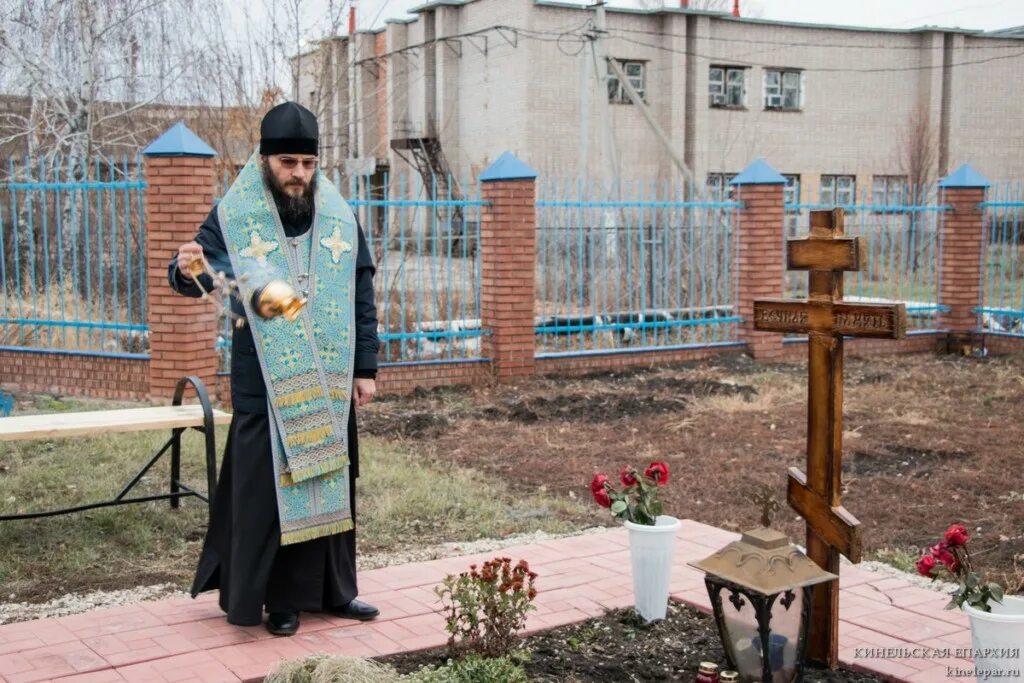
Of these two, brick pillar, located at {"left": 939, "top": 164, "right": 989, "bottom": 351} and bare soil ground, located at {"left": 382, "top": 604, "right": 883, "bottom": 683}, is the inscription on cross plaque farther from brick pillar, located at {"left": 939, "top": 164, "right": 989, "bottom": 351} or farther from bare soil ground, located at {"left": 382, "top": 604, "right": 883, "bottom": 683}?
brick pillar, located at {"left": 939, "top": 164, "right": 989, "bottom": 351}

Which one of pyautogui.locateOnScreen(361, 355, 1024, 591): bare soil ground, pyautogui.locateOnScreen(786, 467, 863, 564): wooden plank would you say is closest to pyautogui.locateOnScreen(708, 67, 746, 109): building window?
pyautogui.locateOnScreen(361, 355, 1024, 591): bare soil ground

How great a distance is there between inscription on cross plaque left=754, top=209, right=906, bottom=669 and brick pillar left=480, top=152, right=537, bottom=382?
23.6 feet

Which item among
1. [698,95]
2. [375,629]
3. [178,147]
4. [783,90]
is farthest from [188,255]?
[783,90]

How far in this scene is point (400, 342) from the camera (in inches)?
445

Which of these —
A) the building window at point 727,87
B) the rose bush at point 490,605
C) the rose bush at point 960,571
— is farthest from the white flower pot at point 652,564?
the building window at point 727,87

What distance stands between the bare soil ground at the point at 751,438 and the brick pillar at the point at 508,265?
1.50 feet

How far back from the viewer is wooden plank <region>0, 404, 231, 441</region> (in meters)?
5.47

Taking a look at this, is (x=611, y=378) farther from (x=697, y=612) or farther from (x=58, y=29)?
(x=58, y=29)

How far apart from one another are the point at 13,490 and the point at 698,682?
4.66 m

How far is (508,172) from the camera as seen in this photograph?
431 inches

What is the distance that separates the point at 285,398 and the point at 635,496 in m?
1.37

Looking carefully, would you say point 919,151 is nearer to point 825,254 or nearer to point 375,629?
point 825,254

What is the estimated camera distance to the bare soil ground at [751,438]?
658 cm

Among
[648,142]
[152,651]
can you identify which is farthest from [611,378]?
[648,142]
